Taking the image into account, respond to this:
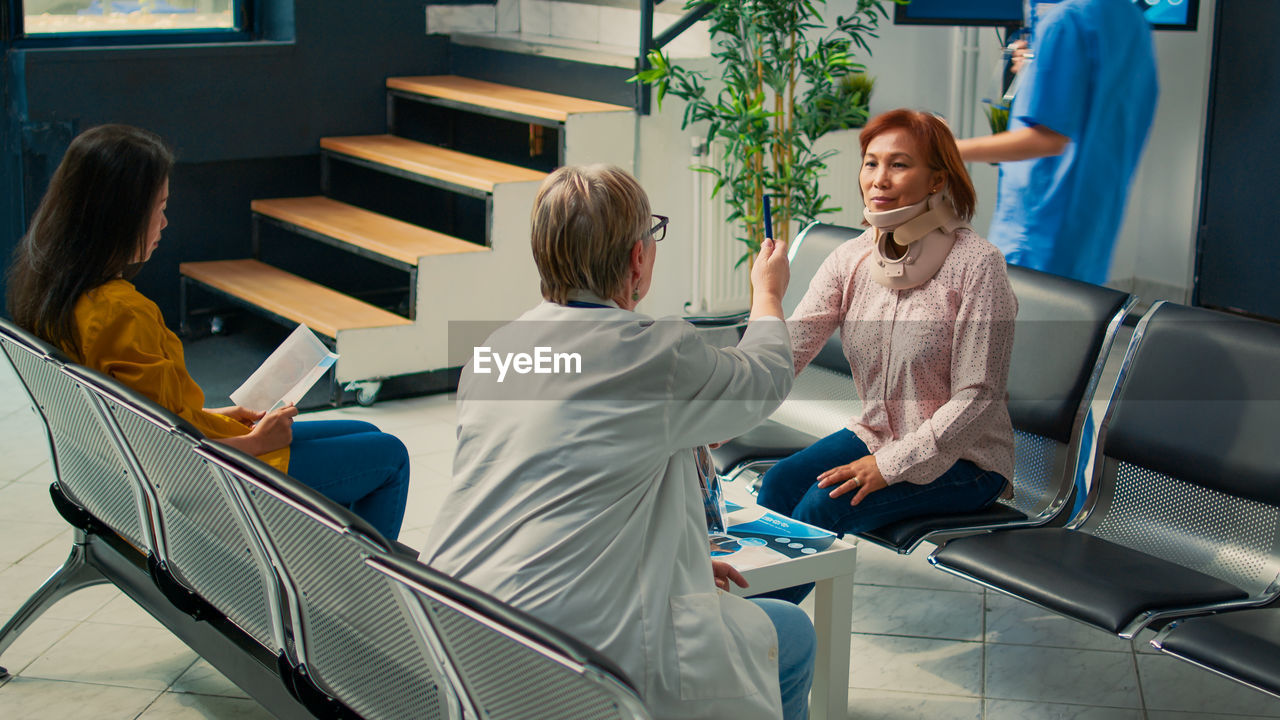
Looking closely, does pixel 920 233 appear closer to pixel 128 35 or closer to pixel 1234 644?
pixel 1234 644

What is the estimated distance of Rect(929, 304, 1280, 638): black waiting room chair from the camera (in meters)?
2.32

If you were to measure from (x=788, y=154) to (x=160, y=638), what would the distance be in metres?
3.22

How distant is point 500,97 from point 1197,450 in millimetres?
3632

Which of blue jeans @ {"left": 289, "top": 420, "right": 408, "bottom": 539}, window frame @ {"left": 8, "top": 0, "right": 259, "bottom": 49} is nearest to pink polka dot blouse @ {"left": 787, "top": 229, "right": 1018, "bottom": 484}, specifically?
blue jeans @ {"left": 289, "top": 420, "right": 408, "bottom": 539}

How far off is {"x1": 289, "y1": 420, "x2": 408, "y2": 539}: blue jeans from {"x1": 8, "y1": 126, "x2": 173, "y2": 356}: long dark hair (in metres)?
0.54

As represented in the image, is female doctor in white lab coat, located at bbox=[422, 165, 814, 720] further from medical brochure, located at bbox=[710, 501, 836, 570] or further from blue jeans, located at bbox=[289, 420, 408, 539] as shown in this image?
blue jeans, located at bbox=[289, 420, 408, 539]

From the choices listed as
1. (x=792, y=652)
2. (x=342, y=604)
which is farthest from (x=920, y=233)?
(x=342, y=604)

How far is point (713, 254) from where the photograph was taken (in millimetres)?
5781

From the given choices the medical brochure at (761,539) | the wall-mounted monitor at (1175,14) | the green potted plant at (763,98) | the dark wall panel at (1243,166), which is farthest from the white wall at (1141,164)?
the medical brochure at (761,539)

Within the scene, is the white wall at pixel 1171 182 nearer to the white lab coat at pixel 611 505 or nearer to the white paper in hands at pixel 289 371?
the white paper in hands at pixel 289 371

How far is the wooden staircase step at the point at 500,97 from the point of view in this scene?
521 cm

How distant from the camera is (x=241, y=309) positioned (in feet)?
19.4

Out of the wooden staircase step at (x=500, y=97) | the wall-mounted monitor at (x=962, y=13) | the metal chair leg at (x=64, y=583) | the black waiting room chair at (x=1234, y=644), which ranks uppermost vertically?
the wall-mounted monitor at (x=962, y=13)

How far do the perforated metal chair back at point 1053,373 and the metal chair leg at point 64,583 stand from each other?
201 cm
